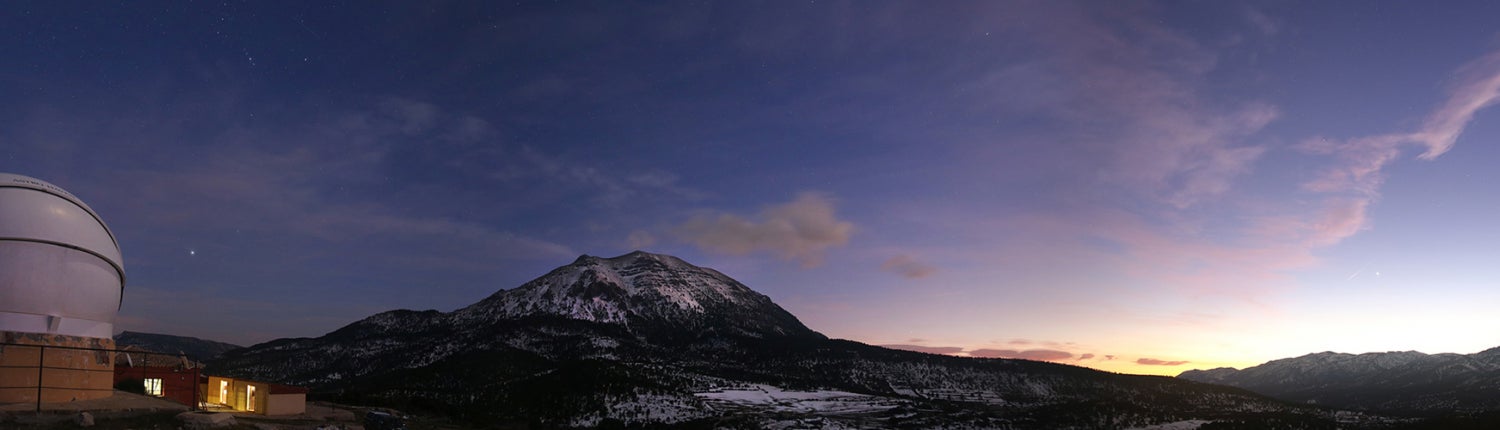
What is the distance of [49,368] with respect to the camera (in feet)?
142

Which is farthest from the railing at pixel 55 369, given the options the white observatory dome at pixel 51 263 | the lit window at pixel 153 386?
the lit window at pixel 153 386

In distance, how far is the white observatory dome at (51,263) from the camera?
41.6m

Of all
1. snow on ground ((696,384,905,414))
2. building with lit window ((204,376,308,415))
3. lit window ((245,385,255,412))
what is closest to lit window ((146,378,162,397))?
building with lit window ((204,376,308,415))

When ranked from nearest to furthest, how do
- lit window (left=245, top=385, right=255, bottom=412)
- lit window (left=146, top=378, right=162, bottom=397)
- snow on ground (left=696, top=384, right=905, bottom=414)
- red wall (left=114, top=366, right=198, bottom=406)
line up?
lit window (left=245, top=385, right=255, bottom=412)
red wall (left=114, top=366, right=198, bottom=406)
lit window (left=146, top=378, right=162, bottom=397)
snow on ground (left=696, top=384, right=905, bottom=414)

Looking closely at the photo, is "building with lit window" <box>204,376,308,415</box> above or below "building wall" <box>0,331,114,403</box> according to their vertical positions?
below

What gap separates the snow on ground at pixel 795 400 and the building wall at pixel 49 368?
9540 centimetres

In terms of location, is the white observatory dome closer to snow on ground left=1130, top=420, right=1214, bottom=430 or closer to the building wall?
the building wall

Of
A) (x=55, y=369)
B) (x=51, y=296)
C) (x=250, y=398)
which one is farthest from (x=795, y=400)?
(x=51, y=296)

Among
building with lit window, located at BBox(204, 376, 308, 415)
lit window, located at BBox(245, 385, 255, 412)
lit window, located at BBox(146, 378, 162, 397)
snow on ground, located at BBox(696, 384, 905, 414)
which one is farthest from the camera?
snow on ground, located at BBox(696, 384, 905, 414)

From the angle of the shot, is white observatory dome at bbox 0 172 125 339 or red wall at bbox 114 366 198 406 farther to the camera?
red wall at bbox 114 366 198 406

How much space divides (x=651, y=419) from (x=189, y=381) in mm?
63136

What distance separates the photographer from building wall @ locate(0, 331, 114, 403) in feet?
137

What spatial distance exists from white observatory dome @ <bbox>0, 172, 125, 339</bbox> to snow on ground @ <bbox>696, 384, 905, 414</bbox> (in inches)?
3806

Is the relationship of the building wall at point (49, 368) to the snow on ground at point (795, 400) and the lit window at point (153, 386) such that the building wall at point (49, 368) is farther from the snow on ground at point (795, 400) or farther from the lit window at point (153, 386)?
the snow on ground at point (795, 400)
